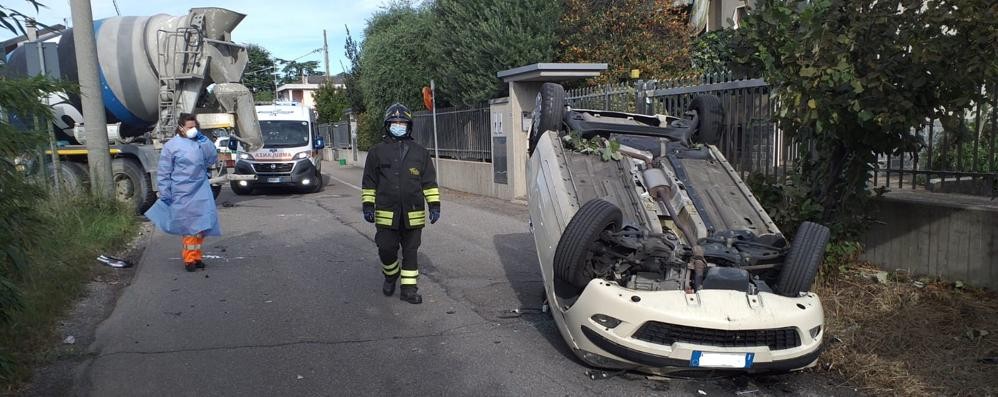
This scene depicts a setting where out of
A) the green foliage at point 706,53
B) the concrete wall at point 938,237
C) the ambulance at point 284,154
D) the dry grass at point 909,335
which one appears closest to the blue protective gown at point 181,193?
the dry grass at point 909,335

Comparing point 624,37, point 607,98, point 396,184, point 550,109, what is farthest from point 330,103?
point 550,109

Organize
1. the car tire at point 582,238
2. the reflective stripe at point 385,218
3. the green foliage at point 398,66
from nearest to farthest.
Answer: the car tire at point 582,238, the reflective stripe at point 385,218, the green foliage at point 398,66

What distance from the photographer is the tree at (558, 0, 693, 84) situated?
15.1 meters

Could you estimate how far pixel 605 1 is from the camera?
15.3m

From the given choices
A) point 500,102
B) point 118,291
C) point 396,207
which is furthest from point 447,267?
point 500,102

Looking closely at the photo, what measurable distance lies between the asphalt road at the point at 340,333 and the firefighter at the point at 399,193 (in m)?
0.44

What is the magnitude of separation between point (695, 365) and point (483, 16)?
12.6 m

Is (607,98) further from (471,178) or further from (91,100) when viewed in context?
(91,100)

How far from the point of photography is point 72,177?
40.1ft

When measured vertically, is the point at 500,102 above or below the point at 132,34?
below

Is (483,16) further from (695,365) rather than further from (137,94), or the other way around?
(695,365)

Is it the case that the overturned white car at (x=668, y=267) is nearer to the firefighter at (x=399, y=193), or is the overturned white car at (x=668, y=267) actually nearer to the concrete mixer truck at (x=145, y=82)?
the firefighter at (x=399, y=193)

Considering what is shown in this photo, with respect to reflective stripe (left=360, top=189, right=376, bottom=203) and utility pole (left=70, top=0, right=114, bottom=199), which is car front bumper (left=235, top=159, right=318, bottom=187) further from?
reflective stripe (left=360, top=189, right=376, bottom=203)

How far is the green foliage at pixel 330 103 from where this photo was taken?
39.6 m
